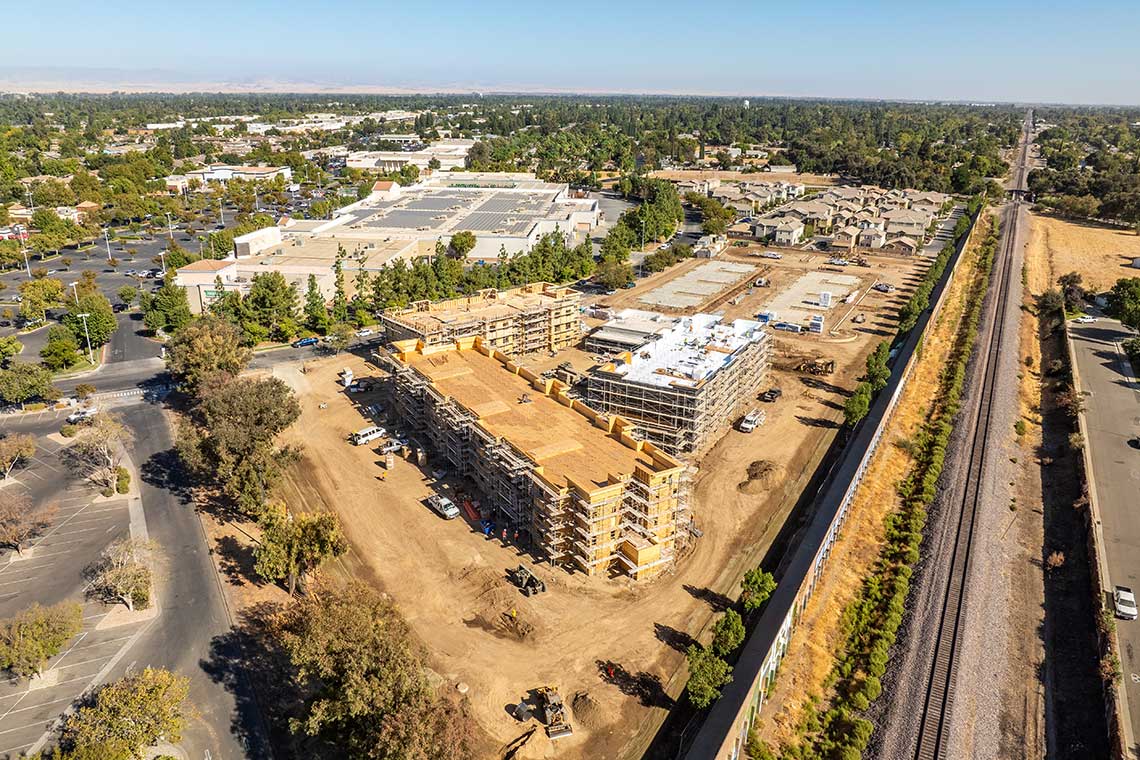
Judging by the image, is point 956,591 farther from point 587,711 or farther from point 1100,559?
point 587,711

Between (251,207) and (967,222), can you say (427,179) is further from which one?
(967,222)

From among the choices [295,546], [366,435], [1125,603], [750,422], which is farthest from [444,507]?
[1125,603]

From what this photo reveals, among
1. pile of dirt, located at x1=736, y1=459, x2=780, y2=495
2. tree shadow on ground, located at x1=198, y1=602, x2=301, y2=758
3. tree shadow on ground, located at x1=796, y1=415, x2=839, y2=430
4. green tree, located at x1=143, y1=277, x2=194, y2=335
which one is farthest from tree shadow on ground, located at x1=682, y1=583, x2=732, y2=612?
green tree, located at x1=143, y1=277, x2=194, y2=335

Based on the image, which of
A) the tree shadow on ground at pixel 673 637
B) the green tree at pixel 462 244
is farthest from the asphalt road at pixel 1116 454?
the green tree at pixel 462 244

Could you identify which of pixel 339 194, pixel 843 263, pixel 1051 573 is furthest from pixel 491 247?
pixel 1051 573

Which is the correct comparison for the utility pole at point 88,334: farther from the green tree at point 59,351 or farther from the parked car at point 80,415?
the parked car at point 80,415
